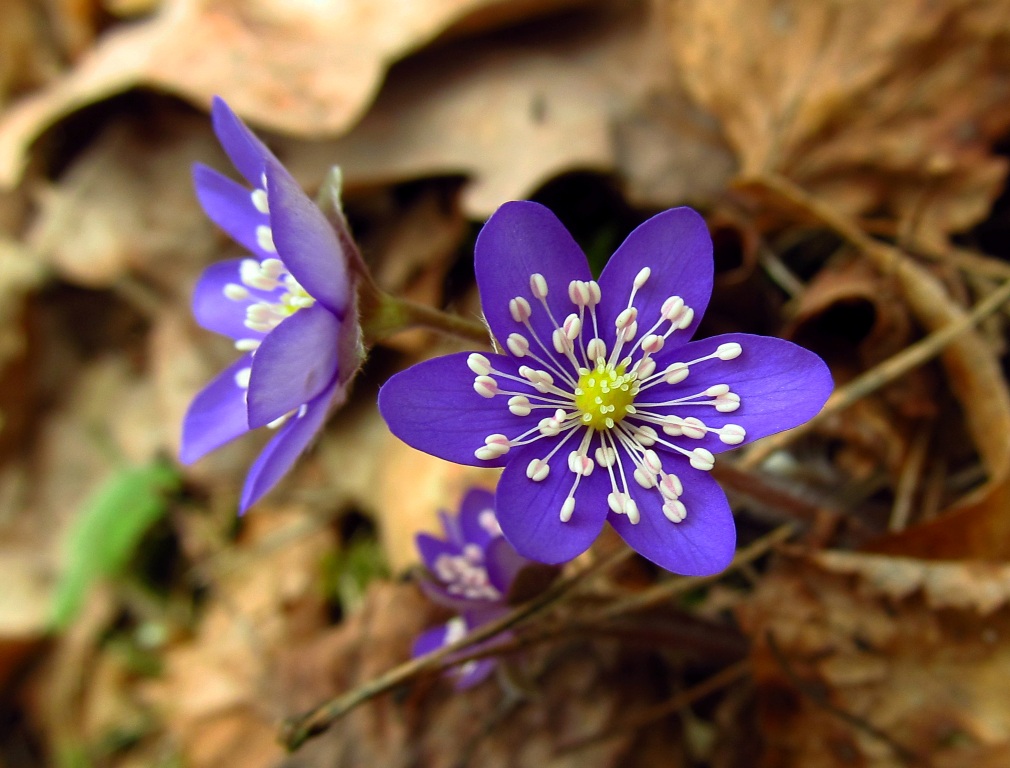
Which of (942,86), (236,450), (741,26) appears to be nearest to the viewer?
(942,86)

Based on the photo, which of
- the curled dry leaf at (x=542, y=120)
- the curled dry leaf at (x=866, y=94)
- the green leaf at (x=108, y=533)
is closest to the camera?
the curled dry leaf at (x=866, y=94)

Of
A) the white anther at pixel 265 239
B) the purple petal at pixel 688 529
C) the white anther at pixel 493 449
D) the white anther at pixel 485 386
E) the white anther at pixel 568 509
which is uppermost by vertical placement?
the white anther at pixel 265 239

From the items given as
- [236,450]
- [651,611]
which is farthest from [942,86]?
[236,450]

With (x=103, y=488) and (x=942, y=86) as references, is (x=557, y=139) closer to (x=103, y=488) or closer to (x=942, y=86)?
(x=942, y=86)

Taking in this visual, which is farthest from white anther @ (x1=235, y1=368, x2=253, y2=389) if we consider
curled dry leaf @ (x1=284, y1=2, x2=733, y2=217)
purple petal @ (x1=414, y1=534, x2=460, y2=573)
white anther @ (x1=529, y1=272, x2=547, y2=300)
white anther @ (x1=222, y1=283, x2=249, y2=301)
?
curled dry leaf @ (x1=284, y1=2, x2=733, y2=217)

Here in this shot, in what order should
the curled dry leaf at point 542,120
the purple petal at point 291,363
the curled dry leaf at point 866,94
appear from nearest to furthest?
the purple petal at point 291,363, the curled dry leaf at point 866,94, the curled dry leaf at point 542,120

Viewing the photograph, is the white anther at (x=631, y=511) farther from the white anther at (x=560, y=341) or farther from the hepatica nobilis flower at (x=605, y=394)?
the white anther at (x=560, y=341)

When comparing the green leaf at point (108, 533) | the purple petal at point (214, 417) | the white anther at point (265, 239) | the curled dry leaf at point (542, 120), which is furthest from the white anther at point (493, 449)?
the green leaf at point (108, 533)
